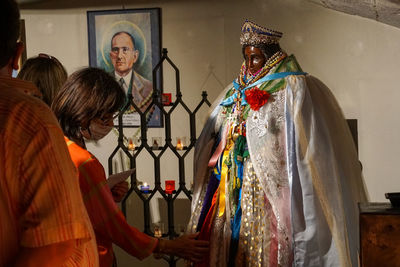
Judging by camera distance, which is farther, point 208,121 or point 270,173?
point 208,121

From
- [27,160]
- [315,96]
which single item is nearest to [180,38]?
[315,96]

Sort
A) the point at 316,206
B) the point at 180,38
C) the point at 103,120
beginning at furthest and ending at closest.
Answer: the point at 180,38, the point at 316,206, the point at 103,120

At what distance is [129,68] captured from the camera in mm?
4086

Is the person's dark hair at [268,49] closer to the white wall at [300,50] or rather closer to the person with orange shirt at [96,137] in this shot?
the person with orange shirt at [96,137]

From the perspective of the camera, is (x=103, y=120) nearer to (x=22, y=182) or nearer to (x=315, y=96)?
(x=22, y=182)

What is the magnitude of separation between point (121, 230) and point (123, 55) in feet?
8.63

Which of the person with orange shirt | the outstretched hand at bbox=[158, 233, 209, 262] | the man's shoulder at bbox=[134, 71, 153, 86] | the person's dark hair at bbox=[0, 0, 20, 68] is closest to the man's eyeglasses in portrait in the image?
the man's shoulder at bbox=[134, 71, 153, 86]

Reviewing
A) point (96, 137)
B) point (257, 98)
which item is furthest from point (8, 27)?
point (257, 98)

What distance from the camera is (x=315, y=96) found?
2.33 meters

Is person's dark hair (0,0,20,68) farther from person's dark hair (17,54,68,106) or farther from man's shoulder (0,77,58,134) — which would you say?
person's dark hair (17,54,68,106)

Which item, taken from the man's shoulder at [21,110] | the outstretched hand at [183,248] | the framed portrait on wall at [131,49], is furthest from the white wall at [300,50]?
the man's shoulder at [21,110]

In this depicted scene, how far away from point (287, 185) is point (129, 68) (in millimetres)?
2132

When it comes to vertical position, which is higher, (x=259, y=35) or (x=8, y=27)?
(x=259, y=35)

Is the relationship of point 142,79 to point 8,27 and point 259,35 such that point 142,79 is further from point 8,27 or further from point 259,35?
point 8,27
